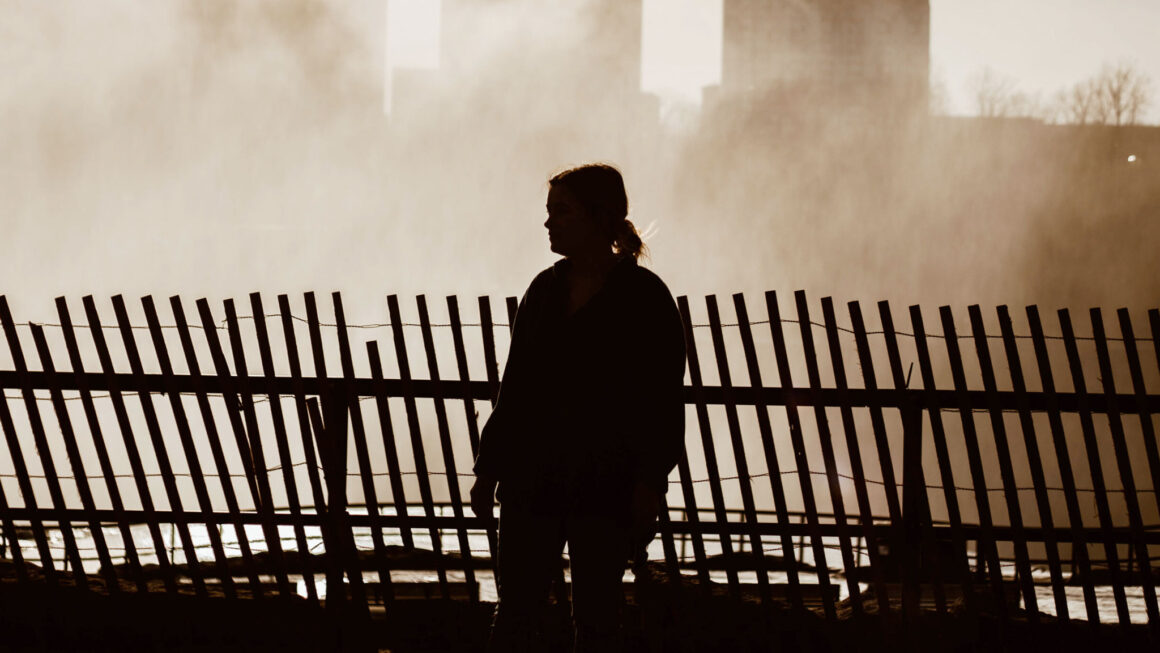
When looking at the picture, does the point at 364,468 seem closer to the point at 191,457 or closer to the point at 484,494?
the point at 191,457

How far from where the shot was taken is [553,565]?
2971 millimetres

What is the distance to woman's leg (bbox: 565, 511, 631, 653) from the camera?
9.36ft

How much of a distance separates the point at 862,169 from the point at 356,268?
28.5 meters

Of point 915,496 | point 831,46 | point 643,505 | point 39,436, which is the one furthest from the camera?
point 831,46

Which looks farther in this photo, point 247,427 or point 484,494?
point 247,427

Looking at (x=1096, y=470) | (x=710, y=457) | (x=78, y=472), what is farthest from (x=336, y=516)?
(x=1096, y=470)

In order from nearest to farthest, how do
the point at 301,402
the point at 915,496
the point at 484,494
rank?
1. the point at 484,494
2. the point at 915,496
3. the point at 301,402

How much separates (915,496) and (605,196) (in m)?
2.43

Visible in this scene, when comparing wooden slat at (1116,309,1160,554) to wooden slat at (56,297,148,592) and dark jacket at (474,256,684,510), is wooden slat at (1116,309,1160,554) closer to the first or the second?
dark jacket at (474,256,684,510)

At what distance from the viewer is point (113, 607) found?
191 inches

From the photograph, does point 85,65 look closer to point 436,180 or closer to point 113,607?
point 436,180

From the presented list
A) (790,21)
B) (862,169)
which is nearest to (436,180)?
(862,169)

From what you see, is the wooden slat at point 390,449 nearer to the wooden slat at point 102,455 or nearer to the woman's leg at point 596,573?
the wooden slat at point 102,455

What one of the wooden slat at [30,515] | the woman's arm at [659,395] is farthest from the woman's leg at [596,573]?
the wooden slat at [30,515]
